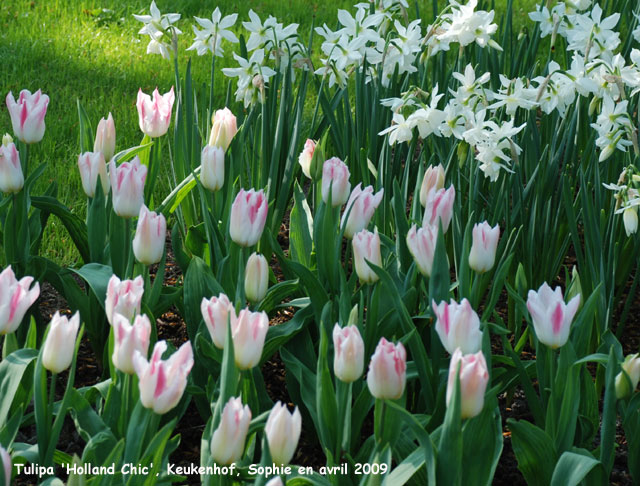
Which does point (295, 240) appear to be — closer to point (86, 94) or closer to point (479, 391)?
point (479, 391)

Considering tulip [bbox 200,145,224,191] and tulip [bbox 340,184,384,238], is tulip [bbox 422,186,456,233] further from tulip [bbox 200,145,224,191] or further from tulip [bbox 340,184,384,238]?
tulip [bbox 200,145,224,191]

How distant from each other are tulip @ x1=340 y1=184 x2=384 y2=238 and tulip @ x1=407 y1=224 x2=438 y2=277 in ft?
0.56

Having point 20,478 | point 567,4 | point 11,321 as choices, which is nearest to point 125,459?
point 11,321

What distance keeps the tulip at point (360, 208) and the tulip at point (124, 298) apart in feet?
1.87

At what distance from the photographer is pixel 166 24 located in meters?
2.55

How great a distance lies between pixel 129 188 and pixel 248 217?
0.28m

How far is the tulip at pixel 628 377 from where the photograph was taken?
55.5 inches

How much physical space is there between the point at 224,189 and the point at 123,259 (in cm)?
40

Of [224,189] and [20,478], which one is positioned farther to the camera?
[224,189]

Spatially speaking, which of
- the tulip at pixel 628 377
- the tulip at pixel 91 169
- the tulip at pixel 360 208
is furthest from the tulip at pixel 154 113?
the tulip at pixel 628 377

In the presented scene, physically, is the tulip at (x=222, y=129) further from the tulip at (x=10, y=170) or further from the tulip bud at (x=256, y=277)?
the tulip bud at (x=256, y=277)

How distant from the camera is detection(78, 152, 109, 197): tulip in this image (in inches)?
76.4

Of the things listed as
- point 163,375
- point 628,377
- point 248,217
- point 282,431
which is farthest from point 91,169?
point 628,377

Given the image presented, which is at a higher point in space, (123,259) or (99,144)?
(99,144)
